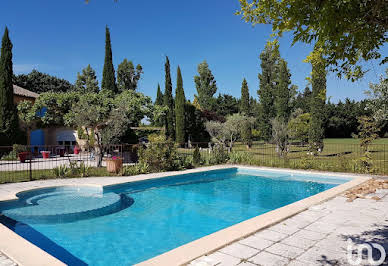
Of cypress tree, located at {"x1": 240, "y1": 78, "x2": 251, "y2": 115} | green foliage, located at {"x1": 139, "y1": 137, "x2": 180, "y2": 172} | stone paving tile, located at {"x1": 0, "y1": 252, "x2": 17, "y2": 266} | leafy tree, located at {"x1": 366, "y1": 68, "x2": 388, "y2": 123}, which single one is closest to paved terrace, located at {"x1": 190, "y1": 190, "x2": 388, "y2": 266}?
stone paving tile, located at {"x1": 0, "y1": 252, "x2": 17, "y2": 266}

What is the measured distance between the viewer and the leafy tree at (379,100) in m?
18.6

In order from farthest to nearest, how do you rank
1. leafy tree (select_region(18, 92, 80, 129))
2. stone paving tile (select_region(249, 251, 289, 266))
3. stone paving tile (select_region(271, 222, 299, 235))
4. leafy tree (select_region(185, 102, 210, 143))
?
leafy tree (select_region(185, 102, 210, 143)) → leafy tree (select_region(18, 92, 80, 129)) → stone paving tile (select_region(271, 222, 299, 235)) → stone paving tile (select_region(249, 251, 289, 266))

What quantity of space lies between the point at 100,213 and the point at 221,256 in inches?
176

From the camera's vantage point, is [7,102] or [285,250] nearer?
[285,250]

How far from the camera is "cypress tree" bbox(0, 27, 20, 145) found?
19.4m

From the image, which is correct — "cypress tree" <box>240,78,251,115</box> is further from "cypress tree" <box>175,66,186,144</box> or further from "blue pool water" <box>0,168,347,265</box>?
"blue pool water" <box>0,168,347,265</box>

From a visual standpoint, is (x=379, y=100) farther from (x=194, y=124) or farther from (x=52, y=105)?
(x=52, y=105)

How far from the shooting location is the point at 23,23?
1831 centimetres

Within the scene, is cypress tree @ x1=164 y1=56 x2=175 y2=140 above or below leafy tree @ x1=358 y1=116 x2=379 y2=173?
above

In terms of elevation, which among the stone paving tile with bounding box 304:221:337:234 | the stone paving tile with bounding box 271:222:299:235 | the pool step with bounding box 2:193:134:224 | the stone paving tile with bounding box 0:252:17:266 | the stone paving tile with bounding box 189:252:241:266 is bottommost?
the pool step with bounding box 2:193:134:224

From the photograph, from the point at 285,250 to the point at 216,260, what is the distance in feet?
3.23

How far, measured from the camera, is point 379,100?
19234 mm

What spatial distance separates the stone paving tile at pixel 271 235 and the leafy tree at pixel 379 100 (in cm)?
1745

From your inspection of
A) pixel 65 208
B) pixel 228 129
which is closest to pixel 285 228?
pixel 65 208
